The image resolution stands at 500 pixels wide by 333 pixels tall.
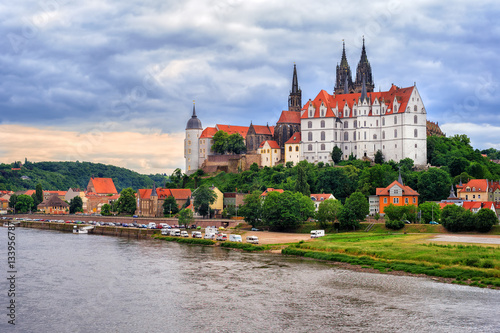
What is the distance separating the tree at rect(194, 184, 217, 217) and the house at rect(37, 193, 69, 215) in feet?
220

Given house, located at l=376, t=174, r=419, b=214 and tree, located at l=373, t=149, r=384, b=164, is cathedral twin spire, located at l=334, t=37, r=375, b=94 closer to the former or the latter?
tree, located at l=373, t=149, r=384, b=164

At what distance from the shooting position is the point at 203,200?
11394cm

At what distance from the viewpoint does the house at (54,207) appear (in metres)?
168

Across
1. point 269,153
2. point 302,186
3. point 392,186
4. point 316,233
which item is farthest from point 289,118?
point 316,233

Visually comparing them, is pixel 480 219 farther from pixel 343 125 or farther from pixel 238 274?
pixel 343 125

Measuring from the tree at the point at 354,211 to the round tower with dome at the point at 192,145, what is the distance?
71.4 metres

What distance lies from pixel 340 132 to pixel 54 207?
3466 inches

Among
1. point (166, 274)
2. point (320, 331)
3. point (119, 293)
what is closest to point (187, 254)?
point (166, 274)

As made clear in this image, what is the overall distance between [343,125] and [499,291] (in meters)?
88.5

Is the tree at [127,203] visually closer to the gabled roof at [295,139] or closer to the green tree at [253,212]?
the gabled roof at [295,139]

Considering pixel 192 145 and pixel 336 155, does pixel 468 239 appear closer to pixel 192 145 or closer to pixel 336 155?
pixel 336 155

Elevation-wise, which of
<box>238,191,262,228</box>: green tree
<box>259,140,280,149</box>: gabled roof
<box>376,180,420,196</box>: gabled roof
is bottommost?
<box>238,191,262,228</box>: green tree

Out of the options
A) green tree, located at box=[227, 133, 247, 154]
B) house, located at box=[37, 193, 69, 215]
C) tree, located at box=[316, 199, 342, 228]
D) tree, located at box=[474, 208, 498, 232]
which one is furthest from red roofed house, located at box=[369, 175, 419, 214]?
house, located at box=[37, 193, 69, 215]

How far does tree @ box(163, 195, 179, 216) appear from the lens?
124 m
